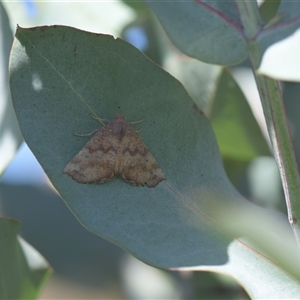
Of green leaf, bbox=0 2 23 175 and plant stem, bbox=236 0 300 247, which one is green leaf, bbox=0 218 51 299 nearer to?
green leaf, bbox=0 2 23 175

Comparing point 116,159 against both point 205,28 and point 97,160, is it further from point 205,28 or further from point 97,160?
point 205,28

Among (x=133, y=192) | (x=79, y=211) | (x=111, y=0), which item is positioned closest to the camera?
(x=79, y=211)

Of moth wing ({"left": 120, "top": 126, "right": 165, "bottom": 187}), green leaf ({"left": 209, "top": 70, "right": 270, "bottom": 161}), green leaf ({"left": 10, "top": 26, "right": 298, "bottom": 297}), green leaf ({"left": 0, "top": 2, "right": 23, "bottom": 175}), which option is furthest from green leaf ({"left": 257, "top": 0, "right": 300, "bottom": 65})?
green leaf ({"left": 0, "top": 2, "right": 23, "bottom": 175})

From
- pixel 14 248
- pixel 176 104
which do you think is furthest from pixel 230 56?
pixel 14 248

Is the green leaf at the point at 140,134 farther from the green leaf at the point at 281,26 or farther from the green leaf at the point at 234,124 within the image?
the green leaf at the point at 234,124

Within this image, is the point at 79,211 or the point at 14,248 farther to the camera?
the point at 14,248

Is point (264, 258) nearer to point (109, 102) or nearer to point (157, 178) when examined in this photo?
point (157, 178)

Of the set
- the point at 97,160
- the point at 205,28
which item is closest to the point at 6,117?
the point at 97,160
